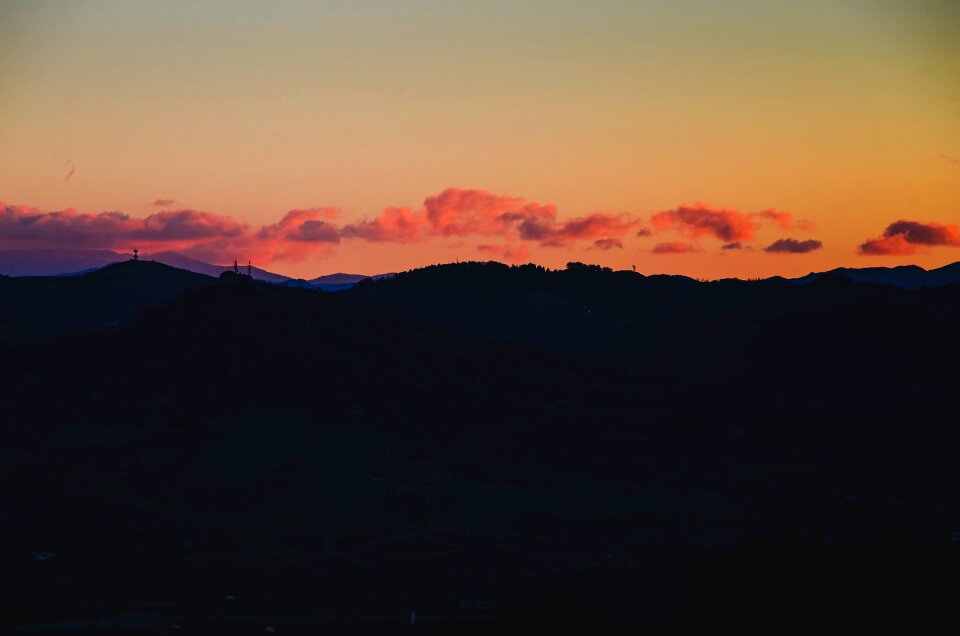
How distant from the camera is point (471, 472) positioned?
7200 centimetres

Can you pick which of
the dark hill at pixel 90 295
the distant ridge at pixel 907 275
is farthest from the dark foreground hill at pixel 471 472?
the distant ridge at pixel 907 275

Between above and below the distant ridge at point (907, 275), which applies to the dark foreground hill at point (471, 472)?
below

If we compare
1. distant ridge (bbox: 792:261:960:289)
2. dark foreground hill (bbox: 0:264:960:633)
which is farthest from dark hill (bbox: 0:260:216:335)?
distant ridge (bbox: 792:261:960:289)

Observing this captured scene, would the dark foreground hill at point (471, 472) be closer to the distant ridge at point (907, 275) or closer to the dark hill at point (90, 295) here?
the dark hill at point (90, 295)

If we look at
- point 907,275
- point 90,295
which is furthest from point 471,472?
point 907,275

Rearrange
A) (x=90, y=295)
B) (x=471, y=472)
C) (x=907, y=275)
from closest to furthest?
(x=471, y=472), (x=90, y=295), (x=907, y=275)

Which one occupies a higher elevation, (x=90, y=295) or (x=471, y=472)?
(x=90, y=295)

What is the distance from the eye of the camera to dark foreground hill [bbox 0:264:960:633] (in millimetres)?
48469

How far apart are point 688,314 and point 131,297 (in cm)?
4779

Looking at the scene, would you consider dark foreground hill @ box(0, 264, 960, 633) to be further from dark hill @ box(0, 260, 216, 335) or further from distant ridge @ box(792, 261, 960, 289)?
distant ridge @ box(792, 261, 960, 289)

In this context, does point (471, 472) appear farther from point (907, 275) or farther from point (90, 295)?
point (907, 275)

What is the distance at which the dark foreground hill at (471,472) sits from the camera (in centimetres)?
4847

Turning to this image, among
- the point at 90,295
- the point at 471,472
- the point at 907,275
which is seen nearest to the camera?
the point at 471,472

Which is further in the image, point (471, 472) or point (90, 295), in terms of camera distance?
point (90, 295)
